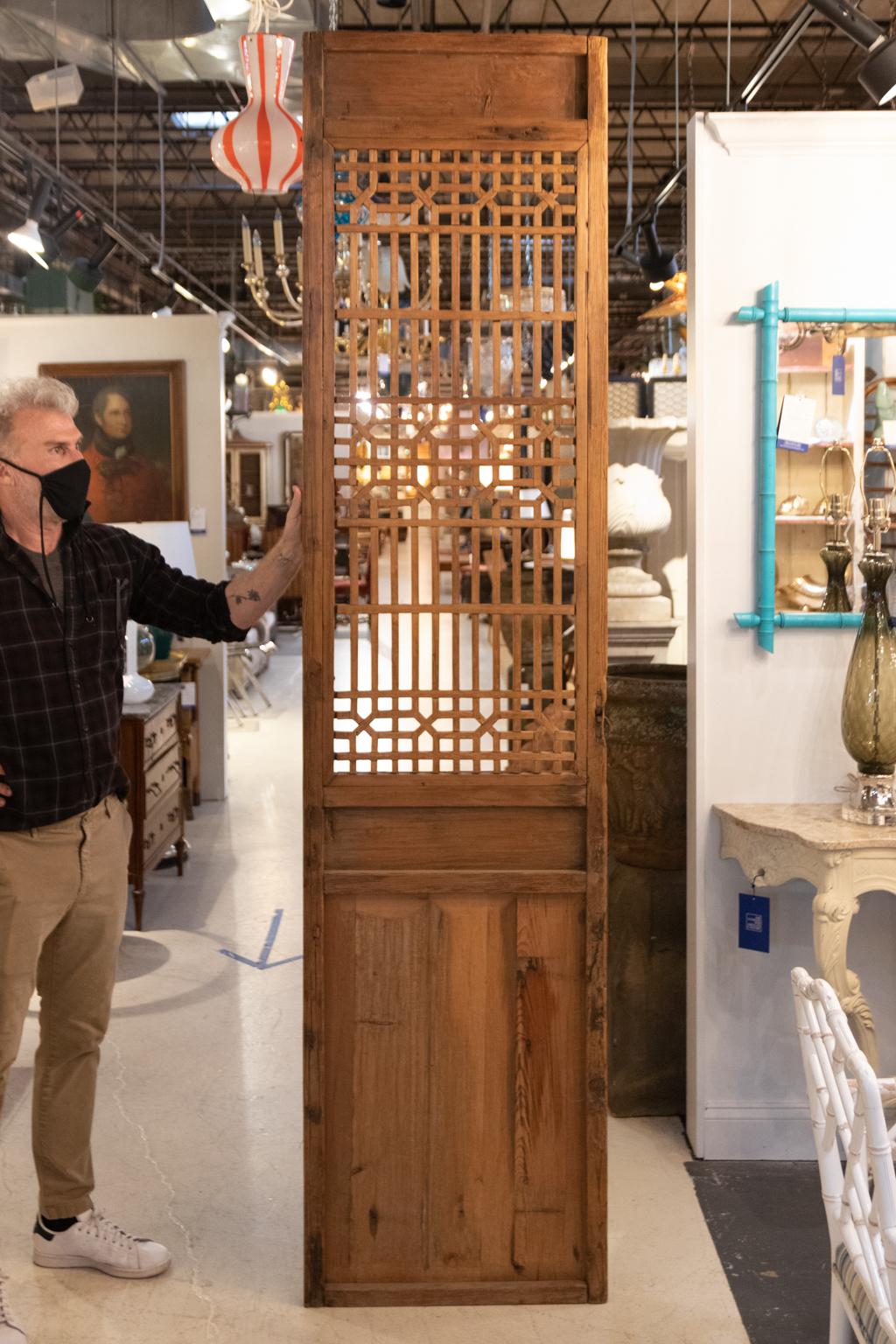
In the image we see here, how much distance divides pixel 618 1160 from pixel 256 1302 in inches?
41.8

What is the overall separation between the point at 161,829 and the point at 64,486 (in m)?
3.18

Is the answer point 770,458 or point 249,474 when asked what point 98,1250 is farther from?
point 249,474

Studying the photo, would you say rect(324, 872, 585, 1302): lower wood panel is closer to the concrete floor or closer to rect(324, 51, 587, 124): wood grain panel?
the concrete floor

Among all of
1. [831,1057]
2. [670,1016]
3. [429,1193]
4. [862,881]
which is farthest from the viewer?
[670,1016]

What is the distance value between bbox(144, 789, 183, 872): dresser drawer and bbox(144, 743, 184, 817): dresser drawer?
0.11ft

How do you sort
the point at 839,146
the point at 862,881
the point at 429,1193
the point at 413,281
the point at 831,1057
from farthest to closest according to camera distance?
the point at 839,146
the point at 862,881
the point at 429,1193
the point at 413,281
the point at 831,1057

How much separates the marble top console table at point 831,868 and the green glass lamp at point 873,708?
0.07 metres

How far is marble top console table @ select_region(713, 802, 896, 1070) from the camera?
3010mm

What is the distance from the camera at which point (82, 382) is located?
25.2 ft

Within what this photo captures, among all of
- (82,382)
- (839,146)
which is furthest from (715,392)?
(82,382)

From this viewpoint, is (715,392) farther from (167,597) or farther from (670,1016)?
(670,1016)

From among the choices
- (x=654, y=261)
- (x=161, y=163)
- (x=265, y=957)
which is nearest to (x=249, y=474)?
(x=161, y=163)

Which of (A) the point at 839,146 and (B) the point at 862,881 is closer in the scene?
(B) the point at 862,881

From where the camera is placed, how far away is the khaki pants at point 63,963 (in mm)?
2609
